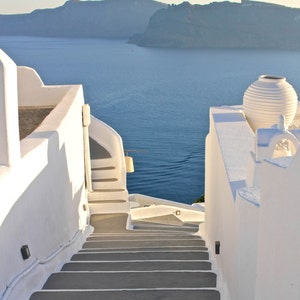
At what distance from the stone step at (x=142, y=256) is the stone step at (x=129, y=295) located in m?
1.71

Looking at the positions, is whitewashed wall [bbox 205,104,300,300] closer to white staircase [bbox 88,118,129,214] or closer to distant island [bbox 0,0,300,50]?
white staircase [bbox 88,118,129,214]

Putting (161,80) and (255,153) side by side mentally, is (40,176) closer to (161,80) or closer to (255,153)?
(255,153)

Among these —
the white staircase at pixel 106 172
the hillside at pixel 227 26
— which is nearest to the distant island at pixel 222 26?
the hillside at pixel 227 26

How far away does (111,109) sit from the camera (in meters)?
55.2

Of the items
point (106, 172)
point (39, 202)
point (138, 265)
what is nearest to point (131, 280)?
point (138, 265)

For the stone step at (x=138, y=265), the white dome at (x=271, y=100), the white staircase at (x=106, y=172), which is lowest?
the white staircase at (x=106, y=172)

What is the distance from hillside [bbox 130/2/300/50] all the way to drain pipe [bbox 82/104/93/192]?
126m

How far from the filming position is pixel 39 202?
16.8ft

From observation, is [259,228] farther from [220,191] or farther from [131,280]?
[220,191]

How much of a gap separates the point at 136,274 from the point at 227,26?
138 m

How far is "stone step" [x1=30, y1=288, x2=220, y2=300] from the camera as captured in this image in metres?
4.25

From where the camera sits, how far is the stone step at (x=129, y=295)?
4.25 meters

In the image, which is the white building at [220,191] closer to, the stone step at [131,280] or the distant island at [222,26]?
the stone step at [131,280]

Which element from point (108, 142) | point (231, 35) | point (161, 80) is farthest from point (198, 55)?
point (108, 142)
